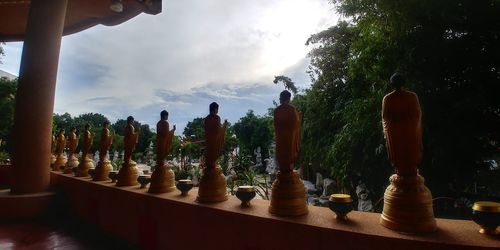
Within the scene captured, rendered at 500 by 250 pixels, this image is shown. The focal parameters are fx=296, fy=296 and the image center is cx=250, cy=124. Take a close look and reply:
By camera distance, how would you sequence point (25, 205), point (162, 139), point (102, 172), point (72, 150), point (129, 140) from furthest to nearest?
point (72, 150) < point (25, 205) < point (102, 172) < point (129, 140) < point (162, 139)

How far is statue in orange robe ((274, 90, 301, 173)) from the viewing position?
220 centimetres

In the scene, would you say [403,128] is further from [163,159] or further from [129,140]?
[129,140]

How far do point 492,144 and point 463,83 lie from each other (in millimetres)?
1899

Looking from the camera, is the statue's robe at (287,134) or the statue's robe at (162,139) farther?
the statue's robe at (162,139)

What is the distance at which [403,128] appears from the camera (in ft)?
5.70

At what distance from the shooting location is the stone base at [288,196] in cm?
210

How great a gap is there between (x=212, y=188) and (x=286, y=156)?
821 millimetres

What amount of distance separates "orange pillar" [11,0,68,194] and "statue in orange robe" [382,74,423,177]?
564 cm

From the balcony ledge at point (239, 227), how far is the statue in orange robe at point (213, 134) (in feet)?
1.49

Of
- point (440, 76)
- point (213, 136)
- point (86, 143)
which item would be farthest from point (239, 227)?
point (440, 76)

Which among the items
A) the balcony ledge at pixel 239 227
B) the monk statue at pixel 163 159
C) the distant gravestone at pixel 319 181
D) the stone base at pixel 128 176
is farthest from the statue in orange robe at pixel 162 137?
the distant gravestone at pixel 319 181

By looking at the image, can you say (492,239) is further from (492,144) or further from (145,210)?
(492,144)

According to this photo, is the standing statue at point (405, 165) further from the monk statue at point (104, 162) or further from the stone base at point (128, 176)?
the monk statue at point (104, 162)

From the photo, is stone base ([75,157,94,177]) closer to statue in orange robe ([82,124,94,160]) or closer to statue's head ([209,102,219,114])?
statue in orange robe ([82,124,94,160])
